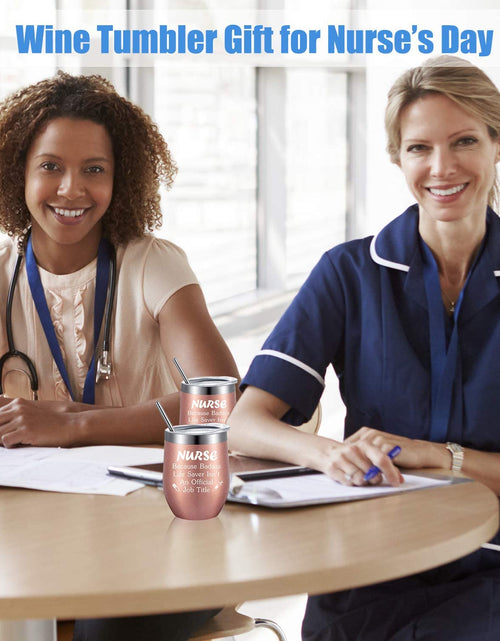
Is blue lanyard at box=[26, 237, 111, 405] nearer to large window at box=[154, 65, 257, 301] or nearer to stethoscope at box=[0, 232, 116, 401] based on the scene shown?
stethoscope at box=[0, 232, 116, 401]

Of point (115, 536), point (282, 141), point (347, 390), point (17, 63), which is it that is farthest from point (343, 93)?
point (115, 536)

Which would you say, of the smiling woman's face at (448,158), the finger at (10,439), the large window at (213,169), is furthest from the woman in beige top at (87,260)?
the large window at (213,169)

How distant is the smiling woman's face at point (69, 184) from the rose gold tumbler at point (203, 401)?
0.89 meters

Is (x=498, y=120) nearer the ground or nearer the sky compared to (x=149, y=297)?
nearer the sky

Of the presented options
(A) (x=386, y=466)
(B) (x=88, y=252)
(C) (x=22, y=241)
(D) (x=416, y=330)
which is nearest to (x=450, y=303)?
(D) (x=416, y=330)

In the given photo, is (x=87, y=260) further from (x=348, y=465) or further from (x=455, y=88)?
(x=348, y=465)

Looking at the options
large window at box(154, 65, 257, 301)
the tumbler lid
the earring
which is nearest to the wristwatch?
the tumbler lid

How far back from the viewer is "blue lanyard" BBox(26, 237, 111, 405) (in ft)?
7.23

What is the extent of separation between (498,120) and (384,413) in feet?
2.02

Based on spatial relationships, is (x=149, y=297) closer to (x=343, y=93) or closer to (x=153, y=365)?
(x=153, y=365)

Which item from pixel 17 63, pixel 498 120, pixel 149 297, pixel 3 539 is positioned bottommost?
pixel 3 539

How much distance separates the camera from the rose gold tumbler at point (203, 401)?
1.55 metres

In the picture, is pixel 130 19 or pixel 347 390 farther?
pixel 130 19

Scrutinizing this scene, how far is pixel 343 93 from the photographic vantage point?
6.69m
